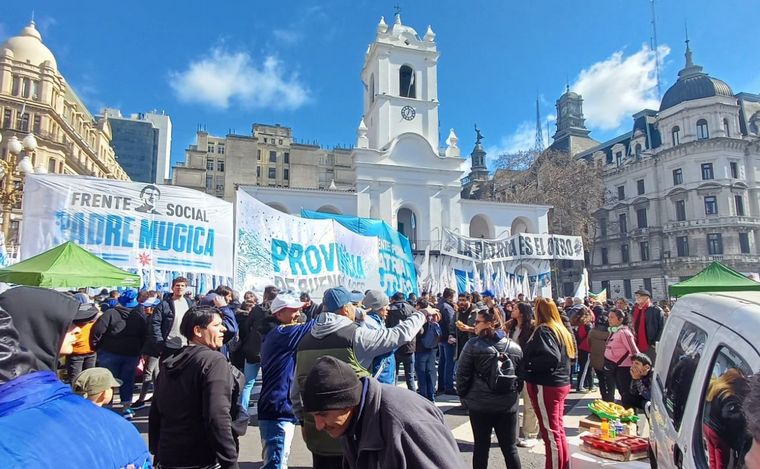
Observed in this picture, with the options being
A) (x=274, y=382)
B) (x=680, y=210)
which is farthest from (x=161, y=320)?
(x=680, y=210)

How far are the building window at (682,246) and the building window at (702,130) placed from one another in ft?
32.0

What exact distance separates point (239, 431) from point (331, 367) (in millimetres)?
1478

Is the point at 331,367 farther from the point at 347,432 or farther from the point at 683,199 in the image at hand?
the point at 683,199

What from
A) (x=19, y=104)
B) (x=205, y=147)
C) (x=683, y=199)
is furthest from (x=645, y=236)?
→ (x=19, y=104)

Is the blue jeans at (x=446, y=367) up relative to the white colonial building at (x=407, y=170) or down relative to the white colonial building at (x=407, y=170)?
down

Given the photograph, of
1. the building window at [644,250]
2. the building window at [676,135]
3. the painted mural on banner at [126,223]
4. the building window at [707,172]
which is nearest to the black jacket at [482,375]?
the painted mural on banner at [126,223]

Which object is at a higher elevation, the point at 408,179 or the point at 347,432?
the point at 408,179

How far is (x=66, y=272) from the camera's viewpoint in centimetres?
655

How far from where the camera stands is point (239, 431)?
9.73 feet

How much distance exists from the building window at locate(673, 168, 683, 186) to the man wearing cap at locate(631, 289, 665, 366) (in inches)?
1824

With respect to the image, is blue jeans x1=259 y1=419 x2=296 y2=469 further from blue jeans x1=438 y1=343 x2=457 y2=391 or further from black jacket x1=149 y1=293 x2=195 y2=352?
blue jeans x1=438 y1=343 x2=457 y2=391

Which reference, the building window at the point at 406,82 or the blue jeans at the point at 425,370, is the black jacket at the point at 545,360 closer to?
the blue jeans at the point at 425,370

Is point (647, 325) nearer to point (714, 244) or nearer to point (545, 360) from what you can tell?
Answer: point (545, 360)

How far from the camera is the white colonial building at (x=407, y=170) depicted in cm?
2975
